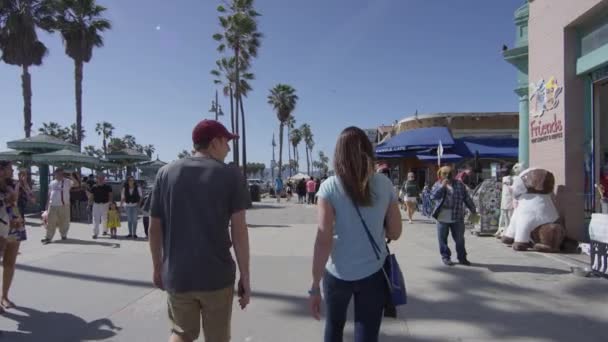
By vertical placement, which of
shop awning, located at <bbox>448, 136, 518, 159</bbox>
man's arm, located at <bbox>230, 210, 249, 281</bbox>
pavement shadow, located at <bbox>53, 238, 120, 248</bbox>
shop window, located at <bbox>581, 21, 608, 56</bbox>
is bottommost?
pavement shadow, located at <bbox>53, 238, 120, 248</bbox>

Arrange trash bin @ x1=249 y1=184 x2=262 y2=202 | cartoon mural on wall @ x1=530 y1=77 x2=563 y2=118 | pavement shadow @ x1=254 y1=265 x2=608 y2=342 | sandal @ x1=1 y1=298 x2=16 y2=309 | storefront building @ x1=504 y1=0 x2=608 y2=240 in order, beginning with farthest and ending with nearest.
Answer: trash bin @ x1=249 y1=184 x2=262 y2=202
cartoon mural on wall @ x1=530 y1=77 x2=563 y2=118
storefront building @ x1=504 y1=0 x2=608 y2=240
sandal @ x1=1 y1=298 x2=16 y2=309
pavement shadow @ x1=254 y1=265 x2=608 y2=342

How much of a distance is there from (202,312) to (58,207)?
27.1 ft

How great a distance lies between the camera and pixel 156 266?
9.00 feet

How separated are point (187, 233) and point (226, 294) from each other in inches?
17.3

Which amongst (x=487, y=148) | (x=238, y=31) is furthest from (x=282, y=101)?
(x=487, y=148)

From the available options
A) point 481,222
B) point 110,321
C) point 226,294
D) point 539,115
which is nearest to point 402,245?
point 481,222

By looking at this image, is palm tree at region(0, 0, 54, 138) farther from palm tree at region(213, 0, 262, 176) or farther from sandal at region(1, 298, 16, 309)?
sandal at region(1, 298, 16, 309)

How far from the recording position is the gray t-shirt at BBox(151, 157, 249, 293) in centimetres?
246

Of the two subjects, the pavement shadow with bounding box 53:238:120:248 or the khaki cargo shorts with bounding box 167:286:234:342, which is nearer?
the khaki cargo shorts with bounding box 167:286:234:342

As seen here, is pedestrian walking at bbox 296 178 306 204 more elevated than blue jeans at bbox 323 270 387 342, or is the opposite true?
blue jeans at bbox 323 270 387 342

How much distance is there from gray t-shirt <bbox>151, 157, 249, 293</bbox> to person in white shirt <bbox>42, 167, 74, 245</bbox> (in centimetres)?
817

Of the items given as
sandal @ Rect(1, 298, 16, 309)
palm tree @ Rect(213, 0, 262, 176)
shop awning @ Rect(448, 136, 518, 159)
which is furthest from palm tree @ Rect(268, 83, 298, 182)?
sandal @ Rect(1, 298, 16, 309)

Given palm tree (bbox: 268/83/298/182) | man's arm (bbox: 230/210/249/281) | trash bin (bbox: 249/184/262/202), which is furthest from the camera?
palm tree (bbox: 268/83/298/182)

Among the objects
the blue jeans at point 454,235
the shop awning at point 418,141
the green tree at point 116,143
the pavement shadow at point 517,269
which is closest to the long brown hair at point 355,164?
the blue jeans at point 454,235
